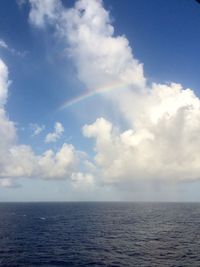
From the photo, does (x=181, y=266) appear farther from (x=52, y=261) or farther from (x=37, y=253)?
(x=37, y=253)

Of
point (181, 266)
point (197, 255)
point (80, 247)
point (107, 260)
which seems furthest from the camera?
point (80, 247)

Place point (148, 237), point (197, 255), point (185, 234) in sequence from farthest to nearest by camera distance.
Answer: point (185, 234) → point (148, 237) → point (197, 255)

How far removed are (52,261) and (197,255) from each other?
46.7 meters

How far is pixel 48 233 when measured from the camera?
140m

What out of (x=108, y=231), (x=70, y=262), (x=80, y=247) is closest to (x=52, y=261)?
(x=70, y=262)

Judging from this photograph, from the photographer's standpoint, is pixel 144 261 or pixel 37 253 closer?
pixel 144 261

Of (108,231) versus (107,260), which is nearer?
(107,260)

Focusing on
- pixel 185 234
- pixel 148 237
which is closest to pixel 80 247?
pixel 148 237

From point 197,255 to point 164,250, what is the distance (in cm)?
1075

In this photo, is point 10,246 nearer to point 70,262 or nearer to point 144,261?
point 70,262

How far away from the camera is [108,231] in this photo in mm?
146750

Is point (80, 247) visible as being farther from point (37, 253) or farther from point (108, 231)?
point (108, 231)

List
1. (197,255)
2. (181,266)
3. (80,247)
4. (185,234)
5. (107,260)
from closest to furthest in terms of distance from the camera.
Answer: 1. (181,266)
2. (107,260)
3. (197,255)
4. (80,247)
5. (185,234)

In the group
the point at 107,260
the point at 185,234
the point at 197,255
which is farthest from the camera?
the point at 185,234
